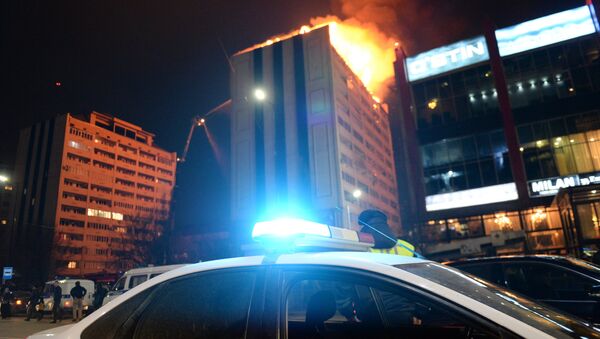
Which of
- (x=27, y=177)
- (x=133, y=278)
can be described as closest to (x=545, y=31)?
(x=133, y=278)

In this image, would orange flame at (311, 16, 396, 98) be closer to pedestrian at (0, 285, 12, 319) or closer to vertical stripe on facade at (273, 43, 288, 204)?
vertical stripe on facade at (273, 43, 288, 204)

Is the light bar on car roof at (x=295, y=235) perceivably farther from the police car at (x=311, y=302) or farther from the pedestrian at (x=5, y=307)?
the pedestrian at (x=5, y=307)

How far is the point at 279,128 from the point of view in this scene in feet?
228

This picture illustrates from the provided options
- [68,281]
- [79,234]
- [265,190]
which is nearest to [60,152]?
[79,234]

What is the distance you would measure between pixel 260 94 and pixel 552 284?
68.2 m

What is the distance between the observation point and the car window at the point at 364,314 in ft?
5.70

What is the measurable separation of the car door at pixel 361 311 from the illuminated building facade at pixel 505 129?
26.7 meters

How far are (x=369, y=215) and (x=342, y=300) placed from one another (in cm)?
308

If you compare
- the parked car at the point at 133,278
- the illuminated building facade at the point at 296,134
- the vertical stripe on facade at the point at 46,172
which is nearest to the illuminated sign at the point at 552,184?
the parked car at the point at 133,278

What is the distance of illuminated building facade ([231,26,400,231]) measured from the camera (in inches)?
2542

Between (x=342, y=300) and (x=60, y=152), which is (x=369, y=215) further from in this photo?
Result: (x=60, y=152)

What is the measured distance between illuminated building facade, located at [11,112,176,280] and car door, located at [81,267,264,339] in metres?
73.3

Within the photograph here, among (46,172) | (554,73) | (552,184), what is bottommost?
(552,184)

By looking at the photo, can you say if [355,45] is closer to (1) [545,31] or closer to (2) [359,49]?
(2) [359,49]
